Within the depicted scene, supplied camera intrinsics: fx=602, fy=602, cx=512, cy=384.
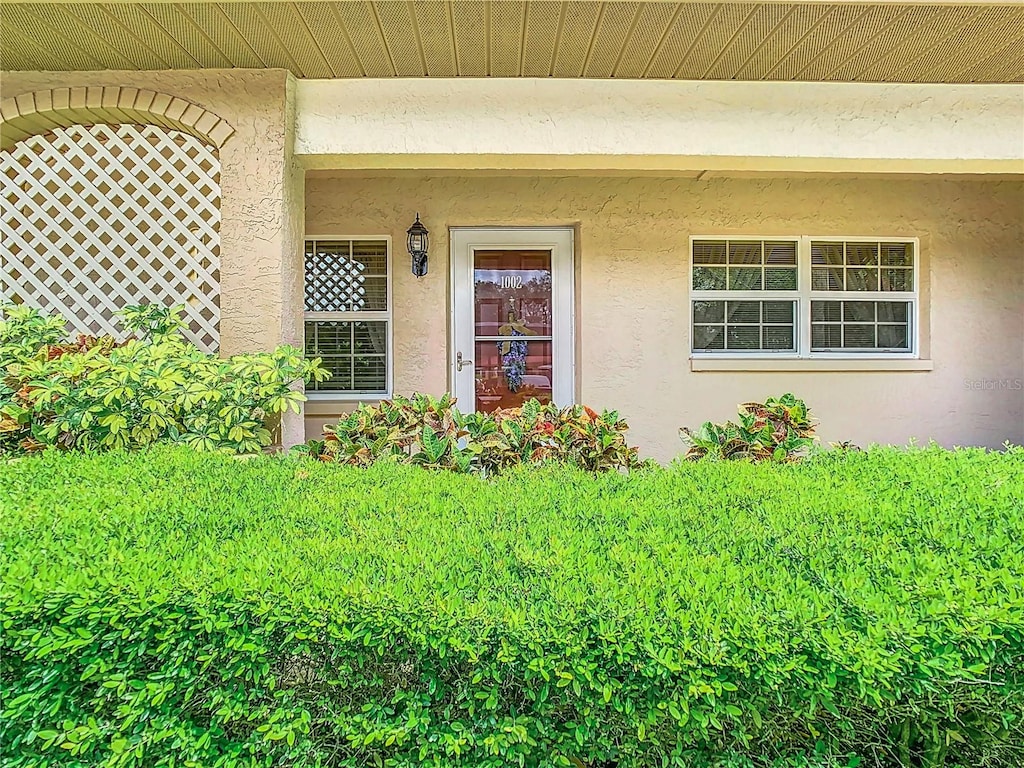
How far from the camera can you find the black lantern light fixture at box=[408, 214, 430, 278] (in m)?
5.72

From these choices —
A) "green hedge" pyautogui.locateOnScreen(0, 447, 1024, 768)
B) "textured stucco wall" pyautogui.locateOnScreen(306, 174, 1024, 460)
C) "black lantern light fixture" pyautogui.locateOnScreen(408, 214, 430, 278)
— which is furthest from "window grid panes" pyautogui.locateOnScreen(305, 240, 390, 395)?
"green hedge" pyautogui.locateOnScreen(0, 447, 1024, 768)

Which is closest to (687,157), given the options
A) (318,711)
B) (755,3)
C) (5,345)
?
(755,3)

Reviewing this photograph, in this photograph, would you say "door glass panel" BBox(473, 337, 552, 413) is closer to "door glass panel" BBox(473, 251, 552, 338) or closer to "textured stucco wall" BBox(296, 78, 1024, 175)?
"door glass panel" BBox(473, 251, 552, 338)

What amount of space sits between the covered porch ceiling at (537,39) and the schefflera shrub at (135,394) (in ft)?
5.90

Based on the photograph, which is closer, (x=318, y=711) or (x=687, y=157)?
(x=318, y=711)

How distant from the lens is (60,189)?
14.1 ft

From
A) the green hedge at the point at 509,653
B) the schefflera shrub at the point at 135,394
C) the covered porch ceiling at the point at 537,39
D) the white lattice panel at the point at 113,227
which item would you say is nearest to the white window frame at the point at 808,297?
the covered porch ceiling at the point at 537,39

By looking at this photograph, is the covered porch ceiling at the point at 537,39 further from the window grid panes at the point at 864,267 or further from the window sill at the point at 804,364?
the window sill at the point at 804,364

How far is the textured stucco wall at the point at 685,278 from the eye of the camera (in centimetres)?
579

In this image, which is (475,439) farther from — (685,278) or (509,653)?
(685,278)

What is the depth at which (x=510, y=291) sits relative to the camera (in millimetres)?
→ 5977

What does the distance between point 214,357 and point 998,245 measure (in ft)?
23.7

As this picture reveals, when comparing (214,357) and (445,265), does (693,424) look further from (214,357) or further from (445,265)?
(214,357)

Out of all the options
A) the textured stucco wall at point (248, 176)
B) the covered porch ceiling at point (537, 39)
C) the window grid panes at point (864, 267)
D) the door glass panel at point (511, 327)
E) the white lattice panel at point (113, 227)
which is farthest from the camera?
the window grid panes at point (864, 267)
